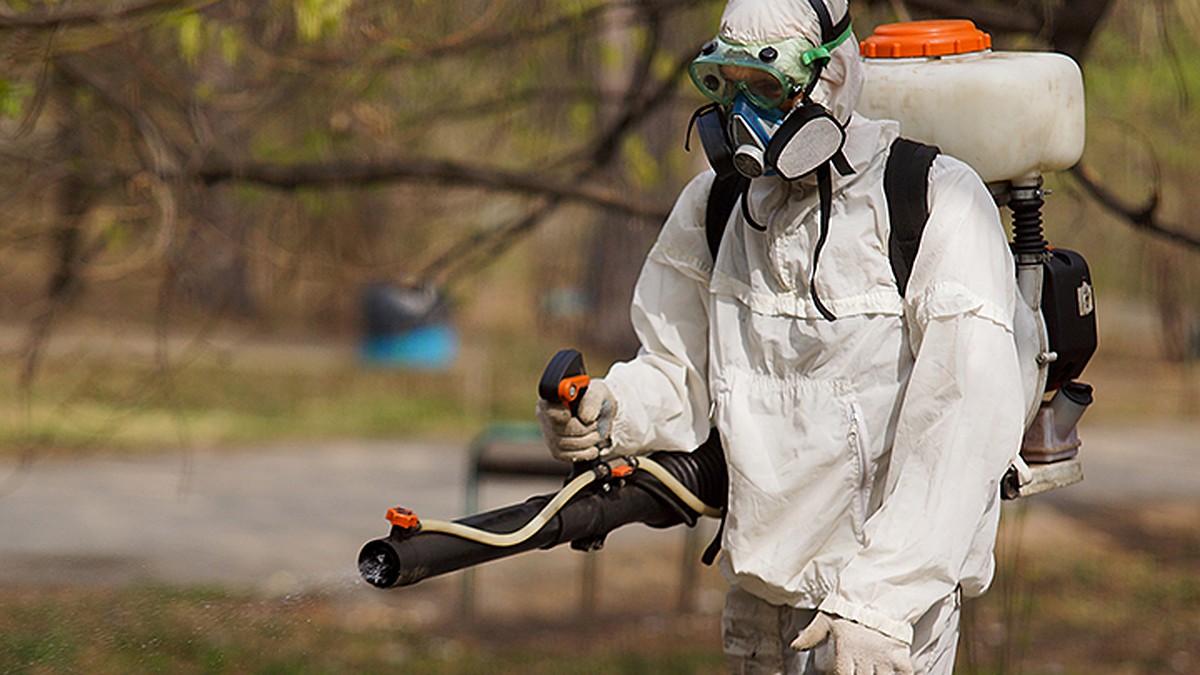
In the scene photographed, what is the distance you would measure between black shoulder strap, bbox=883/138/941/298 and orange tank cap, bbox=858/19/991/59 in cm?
31

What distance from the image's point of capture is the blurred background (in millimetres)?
4918

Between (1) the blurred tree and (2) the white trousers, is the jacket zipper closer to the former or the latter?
(2) the white trousers

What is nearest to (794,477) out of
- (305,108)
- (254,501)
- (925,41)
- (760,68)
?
(760,68)

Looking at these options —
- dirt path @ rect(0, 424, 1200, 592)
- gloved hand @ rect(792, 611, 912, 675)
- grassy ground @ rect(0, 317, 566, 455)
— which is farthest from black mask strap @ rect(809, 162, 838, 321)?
grassy ground @ rect(0, 317, 566, 455)

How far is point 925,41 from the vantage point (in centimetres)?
262

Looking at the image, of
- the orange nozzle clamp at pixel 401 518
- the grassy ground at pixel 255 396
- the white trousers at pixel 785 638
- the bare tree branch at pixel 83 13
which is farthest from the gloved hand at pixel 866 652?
the grassy ground at pixel 255 396

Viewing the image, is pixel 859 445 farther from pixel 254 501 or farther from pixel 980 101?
pixel 254 501

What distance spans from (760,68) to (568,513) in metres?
0.79

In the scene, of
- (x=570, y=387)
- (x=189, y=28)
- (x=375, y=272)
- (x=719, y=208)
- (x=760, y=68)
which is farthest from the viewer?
(x=375, y=272)

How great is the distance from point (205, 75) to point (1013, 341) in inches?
215

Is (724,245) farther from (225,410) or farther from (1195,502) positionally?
(225,410)

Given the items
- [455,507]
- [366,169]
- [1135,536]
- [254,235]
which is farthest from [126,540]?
[1135,536]

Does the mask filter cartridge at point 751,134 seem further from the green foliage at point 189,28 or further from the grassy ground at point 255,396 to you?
the grassy ground at point 255,396

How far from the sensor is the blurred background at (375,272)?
194 inches
